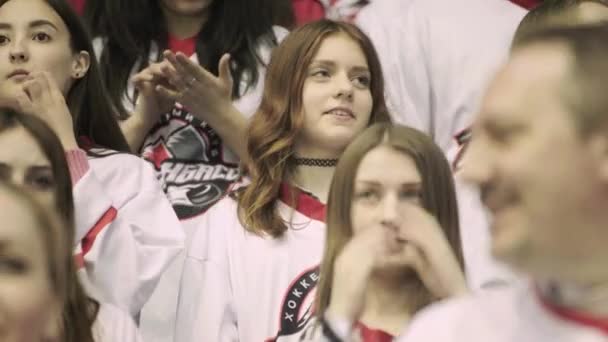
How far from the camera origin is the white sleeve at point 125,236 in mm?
2072

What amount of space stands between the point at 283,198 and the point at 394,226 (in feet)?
2.22

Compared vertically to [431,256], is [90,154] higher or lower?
lower

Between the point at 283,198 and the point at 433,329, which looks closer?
the point at 433,329

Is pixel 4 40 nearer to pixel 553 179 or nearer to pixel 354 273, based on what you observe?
pixel 354 273

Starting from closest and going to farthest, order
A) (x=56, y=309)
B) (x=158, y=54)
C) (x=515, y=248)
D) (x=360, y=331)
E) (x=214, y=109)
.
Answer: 1. (x=515, y=248)
2. (x=56, y=309)
3. (x=360, y=331)
4. (x=214, y=109)
5. (x=158, y=54)

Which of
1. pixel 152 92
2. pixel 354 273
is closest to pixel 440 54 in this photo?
pixel 152 92

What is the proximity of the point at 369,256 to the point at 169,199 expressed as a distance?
44.6 inches

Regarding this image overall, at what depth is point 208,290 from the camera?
2229 millimetres

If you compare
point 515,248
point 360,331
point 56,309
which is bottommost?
point 360,331

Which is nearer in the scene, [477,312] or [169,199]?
[477,312]

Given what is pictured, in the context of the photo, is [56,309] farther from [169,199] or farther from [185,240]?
[169,199]

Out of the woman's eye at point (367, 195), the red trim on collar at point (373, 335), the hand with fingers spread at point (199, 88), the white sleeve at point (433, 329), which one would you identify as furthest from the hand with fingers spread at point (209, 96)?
the white sleeve at point (433, 329)

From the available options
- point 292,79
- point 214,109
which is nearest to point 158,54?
point 214,109

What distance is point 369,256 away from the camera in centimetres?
139
